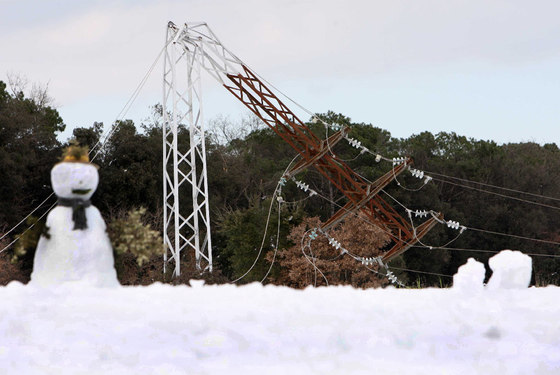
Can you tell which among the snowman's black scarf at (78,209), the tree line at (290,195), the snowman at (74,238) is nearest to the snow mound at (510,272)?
the snowman at (74,238)

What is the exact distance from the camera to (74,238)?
820 centimetres

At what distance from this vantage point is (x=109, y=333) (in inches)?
305

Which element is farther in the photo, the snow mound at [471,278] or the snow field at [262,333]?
the snow mound at [471,278]

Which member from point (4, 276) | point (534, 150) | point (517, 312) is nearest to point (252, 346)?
point (517, 312)

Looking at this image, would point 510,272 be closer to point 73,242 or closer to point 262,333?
point 262,333

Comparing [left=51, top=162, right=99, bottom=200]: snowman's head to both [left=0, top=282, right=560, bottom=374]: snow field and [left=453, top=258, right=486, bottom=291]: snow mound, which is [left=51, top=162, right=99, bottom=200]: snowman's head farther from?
[left=453, top=258, right=486, bottom=291]: snow mound

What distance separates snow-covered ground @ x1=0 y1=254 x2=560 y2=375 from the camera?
25.2 feet

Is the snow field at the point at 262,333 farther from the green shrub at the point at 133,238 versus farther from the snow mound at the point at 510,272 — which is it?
the green shrub at the point at 133,238

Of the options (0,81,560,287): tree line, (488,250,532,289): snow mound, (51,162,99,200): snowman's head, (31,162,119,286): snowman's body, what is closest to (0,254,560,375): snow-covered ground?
(31,162,119,286): snowman's body

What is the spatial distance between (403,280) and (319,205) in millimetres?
6503

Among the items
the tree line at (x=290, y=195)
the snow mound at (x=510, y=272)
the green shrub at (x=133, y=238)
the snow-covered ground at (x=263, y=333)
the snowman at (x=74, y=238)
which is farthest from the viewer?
the tree line at (x=290, y=195)

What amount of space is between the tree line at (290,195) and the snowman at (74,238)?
45.1 feet

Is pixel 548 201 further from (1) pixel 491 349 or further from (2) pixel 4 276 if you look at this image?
(1) pixel 491 349

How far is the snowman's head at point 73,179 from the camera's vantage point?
27.2ft
